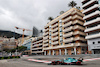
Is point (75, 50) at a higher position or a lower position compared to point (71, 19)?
lower

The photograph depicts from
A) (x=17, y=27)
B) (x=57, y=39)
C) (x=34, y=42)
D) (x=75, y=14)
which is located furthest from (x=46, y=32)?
(x=17, y=27)

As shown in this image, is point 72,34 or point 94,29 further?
point 72,34

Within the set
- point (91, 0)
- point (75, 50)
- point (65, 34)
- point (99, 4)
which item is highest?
point (91, 0)

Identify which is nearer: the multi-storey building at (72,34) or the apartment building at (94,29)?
the apartment building at (94,29)

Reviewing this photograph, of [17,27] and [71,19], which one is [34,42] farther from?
[17,27]

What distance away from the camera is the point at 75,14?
160 ft

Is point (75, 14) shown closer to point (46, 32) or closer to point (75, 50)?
point (75, 50)

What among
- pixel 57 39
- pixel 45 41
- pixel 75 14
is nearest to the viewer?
pixel 75 14

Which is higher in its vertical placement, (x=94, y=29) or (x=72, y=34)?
(x=94, y=29)

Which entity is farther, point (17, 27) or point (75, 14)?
point (17, 27)

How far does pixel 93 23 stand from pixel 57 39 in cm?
2510

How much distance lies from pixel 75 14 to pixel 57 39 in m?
19.1

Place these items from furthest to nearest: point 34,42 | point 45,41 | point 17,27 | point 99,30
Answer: point 17,27 < point 34,42 < point 45,41 < point 99,30

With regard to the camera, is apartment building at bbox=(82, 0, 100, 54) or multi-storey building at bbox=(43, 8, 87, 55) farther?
multi-storey building at bbox=(43, 8, 87, 55)
